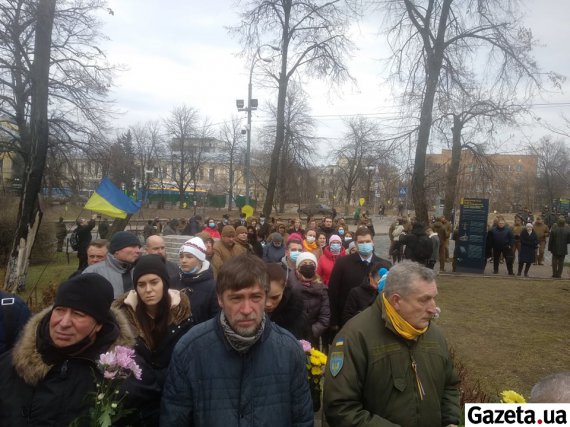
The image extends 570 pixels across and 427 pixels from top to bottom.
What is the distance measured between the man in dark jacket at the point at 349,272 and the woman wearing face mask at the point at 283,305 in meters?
1.55

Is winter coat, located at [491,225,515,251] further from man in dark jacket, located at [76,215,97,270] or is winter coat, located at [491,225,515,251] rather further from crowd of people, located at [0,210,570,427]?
crowd of people, located at [0,210,570,427]

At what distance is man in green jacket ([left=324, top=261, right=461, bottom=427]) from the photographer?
240cm

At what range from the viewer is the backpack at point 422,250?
10367mm

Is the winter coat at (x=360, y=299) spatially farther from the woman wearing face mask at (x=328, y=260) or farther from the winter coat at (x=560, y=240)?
the winter coat at (x=560, y=240)

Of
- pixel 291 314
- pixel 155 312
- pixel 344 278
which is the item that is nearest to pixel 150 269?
pixel 155 312

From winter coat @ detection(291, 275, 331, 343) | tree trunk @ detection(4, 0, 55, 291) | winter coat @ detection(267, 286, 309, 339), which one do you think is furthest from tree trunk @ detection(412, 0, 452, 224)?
winter coat @ detection(267, 286, 309, 339)

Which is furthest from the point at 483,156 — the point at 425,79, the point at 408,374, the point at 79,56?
the point at 408,374

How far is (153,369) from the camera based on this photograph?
259 cm

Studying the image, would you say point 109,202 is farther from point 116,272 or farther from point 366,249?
point 366,249

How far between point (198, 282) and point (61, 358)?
1.89 meters

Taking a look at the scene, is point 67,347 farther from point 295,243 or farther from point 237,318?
point 295,243

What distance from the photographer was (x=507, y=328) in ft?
26.7

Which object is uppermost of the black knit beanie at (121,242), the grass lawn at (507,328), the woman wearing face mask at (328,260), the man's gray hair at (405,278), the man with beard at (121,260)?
the man's gray hair at (405,278)

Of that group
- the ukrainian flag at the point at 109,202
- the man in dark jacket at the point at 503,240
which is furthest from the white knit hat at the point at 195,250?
the man in dark jacket at the point at 503,240
